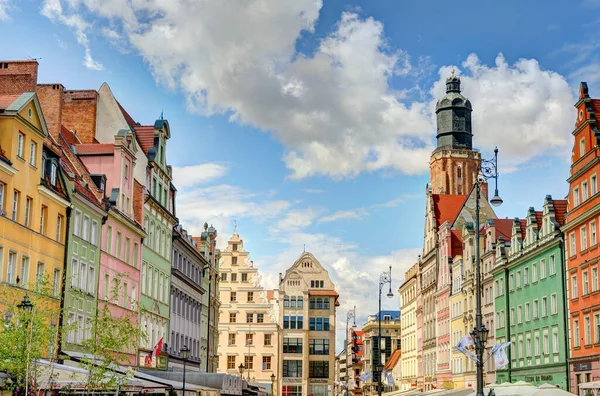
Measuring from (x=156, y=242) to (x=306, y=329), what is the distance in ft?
208

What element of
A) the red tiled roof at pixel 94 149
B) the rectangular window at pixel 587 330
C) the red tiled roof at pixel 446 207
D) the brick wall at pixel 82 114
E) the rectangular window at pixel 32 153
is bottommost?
the rectangular window at pixel 587 330

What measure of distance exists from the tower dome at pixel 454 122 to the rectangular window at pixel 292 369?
4993cm

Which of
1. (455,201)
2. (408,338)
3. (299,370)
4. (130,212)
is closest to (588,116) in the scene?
(130,212)

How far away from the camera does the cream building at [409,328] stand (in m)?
105

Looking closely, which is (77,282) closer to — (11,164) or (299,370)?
(11,164)

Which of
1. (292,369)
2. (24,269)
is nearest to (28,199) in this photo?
(24,269)

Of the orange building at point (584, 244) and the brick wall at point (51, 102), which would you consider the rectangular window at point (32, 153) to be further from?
the orange building at point (584, 244)

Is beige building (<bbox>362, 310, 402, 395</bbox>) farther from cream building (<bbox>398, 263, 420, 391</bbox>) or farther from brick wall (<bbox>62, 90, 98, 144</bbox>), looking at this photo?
brick wall (<bbox>62, 90, 98, 144</bbox>)

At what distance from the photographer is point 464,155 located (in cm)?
14562

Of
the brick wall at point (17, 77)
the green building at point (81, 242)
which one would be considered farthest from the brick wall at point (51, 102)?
the brick wall at point (17, 77)

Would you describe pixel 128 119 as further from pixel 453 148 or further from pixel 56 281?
pixel 453 148

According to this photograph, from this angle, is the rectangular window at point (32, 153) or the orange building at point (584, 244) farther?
the orange building at point (584, 244)

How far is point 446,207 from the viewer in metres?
99.2

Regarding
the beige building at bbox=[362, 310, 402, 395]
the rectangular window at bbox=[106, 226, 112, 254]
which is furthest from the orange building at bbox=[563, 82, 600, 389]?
the beige building at bbox=[362, 310, 402, 395]
